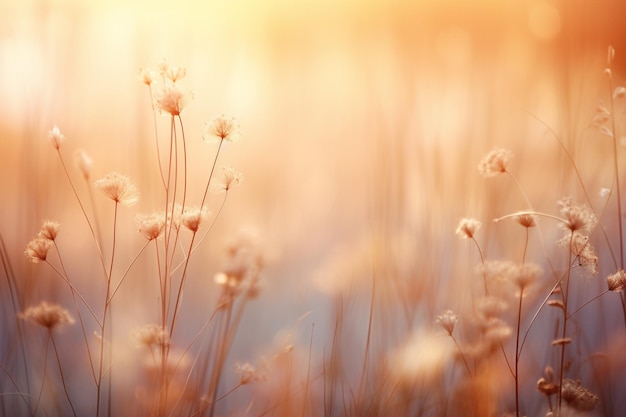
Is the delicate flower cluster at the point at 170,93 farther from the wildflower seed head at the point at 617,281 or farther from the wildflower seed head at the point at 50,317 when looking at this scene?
the wildflower seed head at the point at 617,281

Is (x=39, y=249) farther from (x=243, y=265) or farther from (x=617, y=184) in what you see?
(x=617, y=184)

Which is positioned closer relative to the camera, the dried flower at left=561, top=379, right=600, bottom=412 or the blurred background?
the dried flower at left=561, top=379, right=600, bottom=412

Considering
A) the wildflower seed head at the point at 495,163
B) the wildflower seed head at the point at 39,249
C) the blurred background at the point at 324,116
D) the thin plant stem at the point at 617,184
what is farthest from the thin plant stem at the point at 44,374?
the thin plant stem at the point at 617,184

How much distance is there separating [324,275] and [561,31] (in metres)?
0.74

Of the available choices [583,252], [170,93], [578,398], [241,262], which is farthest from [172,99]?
[578,398]

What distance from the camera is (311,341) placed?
111 centimetres

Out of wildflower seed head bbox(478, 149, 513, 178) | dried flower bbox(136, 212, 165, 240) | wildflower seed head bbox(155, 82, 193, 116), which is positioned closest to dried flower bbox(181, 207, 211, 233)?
dried flower bbox(136, 212, 165, 240)

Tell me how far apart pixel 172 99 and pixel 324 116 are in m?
0.38

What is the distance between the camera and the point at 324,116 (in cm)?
120

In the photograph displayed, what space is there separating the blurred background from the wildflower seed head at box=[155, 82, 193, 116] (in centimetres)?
21

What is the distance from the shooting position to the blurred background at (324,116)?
3.62 feet

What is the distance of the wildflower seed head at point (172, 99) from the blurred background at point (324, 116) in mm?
209

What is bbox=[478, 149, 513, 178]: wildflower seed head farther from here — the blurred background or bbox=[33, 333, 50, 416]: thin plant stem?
bbox=[33, 333, 50, 416]: thin plant stem

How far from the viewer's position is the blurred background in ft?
3.62
